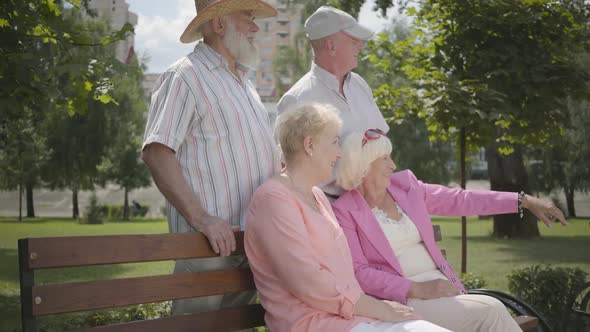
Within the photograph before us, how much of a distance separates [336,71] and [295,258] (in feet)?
5.06

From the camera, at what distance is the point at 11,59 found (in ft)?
17.1

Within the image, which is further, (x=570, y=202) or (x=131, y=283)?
(x=570, y=202)

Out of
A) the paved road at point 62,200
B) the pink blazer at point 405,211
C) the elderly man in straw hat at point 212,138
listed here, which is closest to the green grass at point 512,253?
the pink blazer at point 405,211

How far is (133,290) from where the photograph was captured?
295cm

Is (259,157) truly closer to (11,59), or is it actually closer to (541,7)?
(11,59)

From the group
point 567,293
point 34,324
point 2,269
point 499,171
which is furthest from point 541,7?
point 2,269

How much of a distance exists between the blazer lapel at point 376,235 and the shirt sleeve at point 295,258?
67cm

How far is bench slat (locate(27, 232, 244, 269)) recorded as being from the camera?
2.71m

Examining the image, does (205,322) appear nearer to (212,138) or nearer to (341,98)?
(212,138)

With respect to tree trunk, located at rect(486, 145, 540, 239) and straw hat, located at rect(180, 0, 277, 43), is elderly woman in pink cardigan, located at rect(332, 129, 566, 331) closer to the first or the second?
straw hat, located at rect(180, 0, 277, 43)

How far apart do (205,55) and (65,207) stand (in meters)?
55.2

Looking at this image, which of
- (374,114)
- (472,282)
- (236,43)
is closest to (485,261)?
(472,282)

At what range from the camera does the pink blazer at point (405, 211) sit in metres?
3.65

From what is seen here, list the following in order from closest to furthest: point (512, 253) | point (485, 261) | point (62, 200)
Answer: point (485, 261) < point (512, 253) < point (62, 200)
